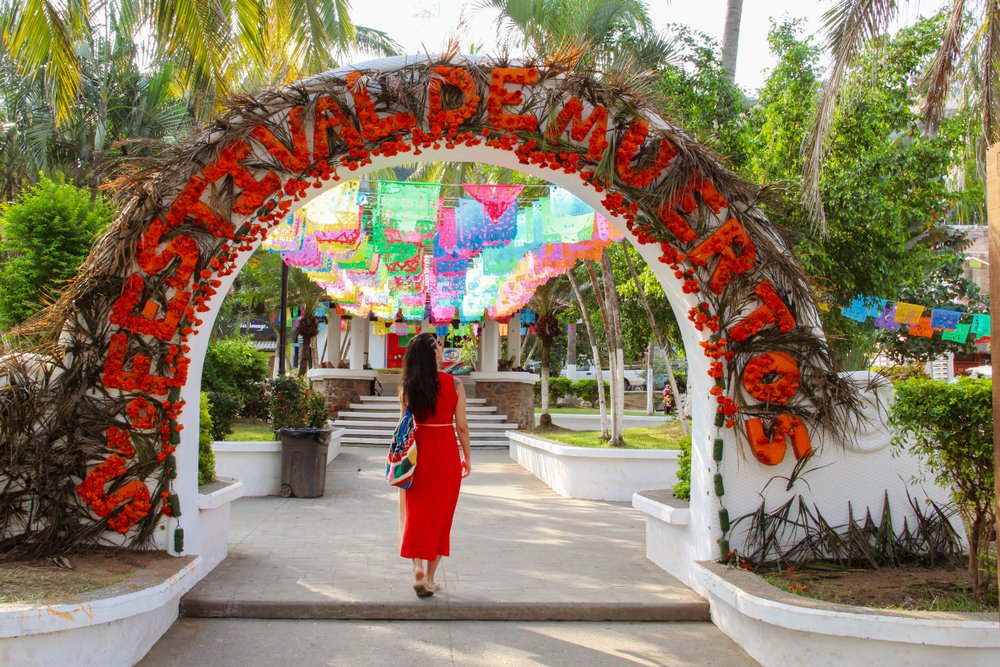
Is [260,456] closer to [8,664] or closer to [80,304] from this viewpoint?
[80,304]

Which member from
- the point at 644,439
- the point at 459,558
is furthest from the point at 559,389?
the point at 459,558

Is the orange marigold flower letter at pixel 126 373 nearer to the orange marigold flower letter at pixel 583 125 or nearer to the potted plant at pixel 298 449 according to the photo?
the orange marigold flower letter at pixel 583 125

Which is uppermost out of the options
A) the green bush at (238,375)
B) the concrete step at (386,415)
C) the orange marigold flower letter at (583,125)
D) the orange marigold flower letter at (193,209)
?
the orange marigold flower letter at (583,125)

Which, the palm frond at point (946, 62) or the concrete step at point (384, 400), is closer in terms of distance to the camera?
the palm frond at point (946, 62)

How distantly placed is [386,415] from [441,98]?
56.0 ft

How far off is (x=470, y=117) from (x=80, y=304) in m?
2.83

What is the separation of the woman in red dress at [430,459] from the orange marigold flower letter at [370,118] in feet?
4.66

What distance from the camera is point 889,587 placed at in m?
5.10

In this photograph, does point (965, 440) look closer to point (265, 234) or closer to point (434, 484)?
point (434, 484)

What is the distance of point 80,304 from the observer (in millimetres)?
5402

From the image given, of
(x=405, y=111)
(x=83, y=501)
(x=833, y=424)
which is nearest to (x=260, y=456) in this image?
A: (x=83, y=501)

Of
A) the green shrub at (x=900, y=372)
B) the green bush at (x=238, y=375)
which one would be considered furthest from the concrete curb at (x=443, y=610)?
the green bush at (x=238, y=375)

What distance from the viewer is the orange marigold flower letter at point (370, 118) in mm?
5703

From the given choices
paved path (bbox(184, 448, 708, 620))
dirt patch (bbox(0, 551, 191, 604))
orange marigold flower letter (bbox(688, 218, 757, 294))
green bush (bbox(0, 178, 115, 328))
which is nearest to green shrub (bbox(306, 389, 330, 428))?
paved path (bbox(184, 448, 708, 620))
